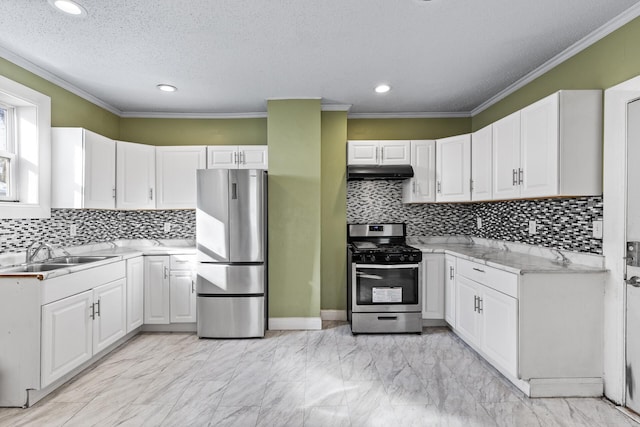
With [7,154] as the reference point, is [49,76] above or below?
above

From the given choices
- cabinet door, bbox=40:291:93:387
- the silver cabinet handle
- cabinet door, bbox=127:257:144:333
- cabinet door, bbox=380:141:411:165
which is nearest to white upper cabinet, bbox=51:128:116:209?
cabinet door, bbox=127:257:144:333

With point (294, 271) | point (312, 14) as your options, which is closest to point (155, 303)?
point (294, 271)

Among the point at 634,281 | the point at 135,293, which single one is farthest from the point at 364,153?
the point at 135,293

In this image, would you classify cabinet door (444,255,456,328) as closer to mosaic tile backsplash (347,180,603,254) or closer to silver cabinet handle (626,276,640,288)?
mosaic tile backsplash (347,180,603,254)

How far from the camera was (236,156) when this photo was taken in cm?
382

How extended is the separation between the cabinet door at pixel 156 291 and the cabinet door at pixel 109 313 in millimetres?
335

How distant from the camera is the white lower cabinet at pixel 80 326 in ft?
7.33

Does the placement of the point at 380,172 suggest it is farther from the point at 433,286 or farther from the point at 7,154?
the point at 7,154

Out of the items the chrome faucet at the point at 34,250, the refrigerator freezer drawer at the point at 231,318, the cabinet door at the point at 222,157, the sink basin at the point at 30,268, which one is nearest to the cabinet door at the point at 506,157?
the refrigerator freezer drawer at the point at 231,318

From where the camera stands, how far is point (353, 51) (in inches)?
100.0

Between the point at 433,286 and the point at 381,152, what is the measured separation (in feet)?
5.34

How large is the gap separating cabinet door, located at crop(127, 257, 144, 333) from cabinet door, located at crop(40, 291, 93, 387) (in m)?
0.55

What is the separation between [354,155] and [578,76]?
6.88 feet

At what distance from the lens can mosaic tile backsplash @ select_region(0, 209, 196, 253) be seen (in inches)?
105
